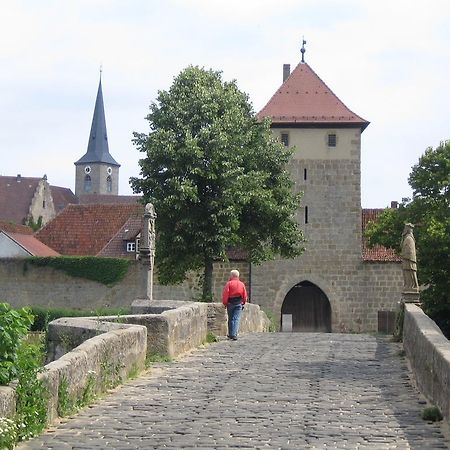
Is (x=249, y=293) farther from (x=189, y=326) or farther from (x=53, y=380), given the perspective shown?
(x=53, y=380)

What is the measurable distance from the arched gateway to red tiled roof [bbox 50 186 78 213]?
73.8 m

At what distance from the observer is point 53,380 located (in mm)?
9000

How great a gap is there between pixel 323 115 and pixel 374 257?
741 centimetres

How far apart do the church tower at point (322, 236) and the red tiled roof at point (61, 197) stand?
73.7 meters

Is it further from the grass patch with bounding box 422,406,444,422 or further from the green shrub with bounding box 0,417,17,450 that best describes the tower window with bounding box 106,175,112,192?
the green shrub with bounding box 0,417,17,450

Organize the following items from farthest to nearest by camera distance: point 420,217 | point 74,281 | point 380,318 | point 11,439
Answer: point 74,281
point 380,318
point 420,217
point 11,439

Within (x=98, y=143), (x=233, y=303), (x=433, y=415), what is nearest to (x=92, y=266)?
(x=233, y=303)

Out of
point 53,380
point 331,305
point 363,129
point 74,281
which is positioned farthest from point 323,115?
point 53,380

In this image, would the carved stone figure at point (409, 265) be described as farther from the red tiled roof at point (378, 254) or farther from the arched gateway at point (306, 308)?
the arched gateway at point (306, 308)

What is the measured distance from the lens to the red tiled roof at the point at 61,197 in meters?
122

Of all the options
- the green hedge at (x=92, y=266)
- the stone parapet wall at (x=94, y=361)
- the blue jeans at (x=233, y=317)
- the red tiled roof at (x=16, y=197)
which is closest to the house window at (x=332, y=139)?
the green hedge at (x=92, y=266)

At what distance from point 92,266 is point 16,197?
56330 mm

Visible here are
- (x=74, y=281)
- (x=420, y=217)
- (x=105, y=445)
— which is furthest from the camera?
(x=74, y=281)

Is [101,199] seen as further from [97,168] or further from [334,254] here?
[334,254]
